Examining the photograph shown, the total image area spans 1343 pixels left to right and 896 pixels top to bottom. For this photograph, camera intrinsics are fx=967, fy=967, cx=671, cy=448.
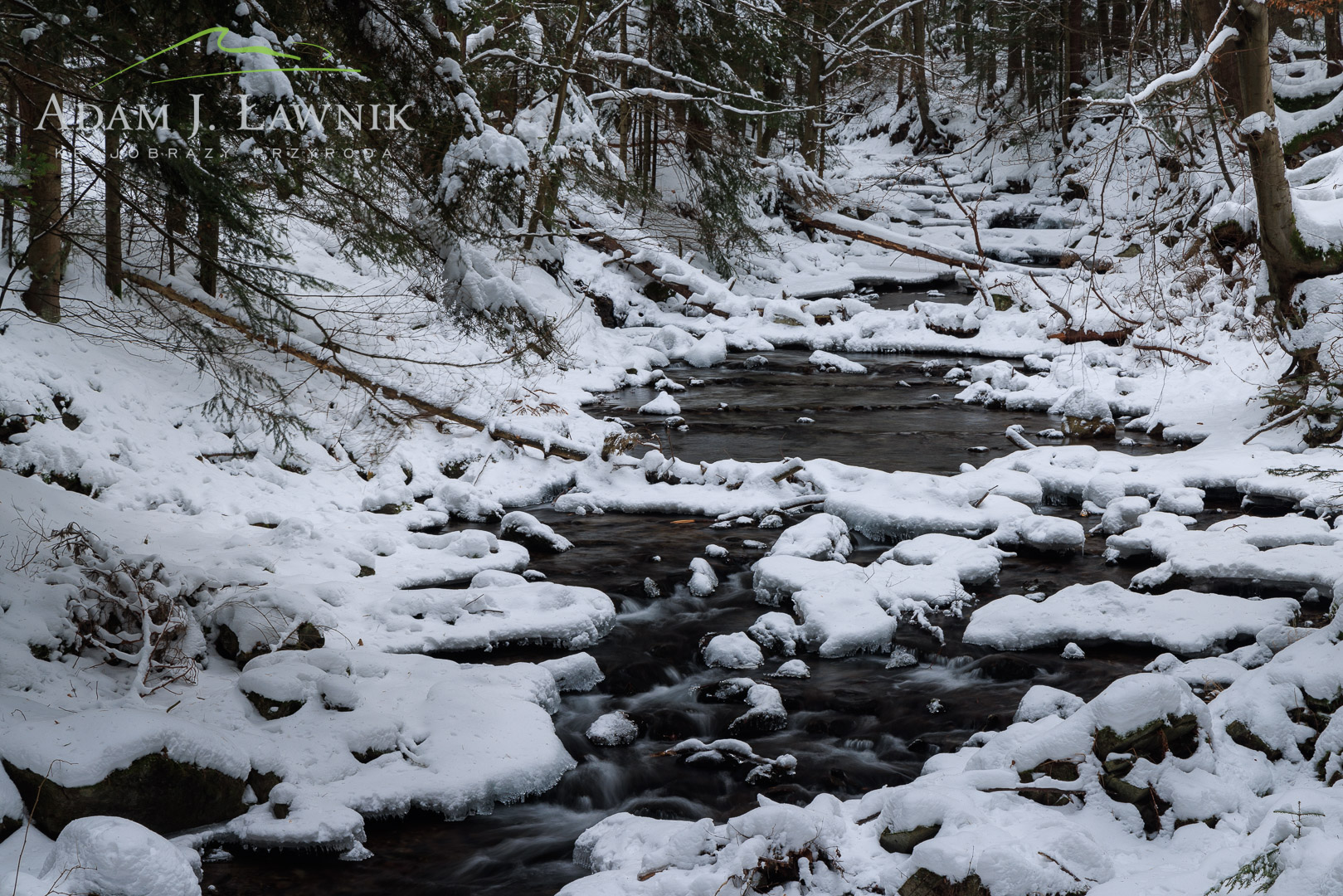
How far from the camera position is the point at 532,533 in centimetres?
771

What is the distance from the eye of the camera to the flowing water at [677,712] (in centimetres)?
400

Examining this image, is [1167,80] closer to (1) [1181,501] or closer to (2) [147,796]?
(1) [1181,501]

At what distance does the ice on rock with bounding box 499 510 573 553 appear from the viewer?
7.62 meters

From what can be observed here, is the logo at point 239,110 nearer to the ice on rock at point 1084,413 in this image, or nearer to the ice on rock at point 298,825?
the ice on rock at point 298,825

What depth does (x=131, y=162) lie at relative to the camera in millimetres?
4062

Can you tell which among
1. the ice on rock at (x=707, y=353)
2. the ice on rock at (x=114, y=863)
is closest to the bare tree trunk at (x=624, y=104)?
the ice on rock at (x=707, y=353)

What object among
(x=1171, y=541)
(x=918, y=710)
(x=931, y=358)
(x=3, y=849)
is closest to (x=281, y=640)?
(x=3, y=849)

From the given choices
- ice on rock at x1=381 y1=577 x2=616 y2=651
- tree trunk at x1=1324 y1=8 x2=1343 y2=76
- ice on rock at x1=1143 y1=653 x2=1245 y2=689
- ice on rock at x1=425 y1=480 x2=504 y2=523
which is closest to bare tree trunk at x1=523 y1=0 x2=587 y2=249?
ice on rock at x1=425 y1=480 x2=504 y2=523

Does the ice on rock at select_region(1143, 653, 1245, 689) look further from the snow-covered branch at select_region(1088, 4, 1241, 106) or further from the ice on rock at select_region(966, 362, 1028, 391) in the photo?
the ice on rock at select_region(966, 362, 1028, 391)

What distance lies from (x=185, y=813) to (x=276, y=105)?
2.91m

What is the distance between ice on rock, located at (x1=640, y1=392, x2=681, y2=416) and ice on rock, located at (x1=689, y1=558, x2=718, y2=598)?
4818 mm

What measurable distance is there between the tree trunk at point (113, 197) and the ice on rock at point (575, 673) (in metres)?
3.03

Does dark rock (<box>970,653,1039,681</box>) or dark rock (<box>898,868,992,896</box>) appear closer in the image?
dark rock (<box>898,868,992,896</box>)

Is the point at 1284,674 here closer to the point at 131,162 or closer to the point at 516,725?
the point at 516,725
